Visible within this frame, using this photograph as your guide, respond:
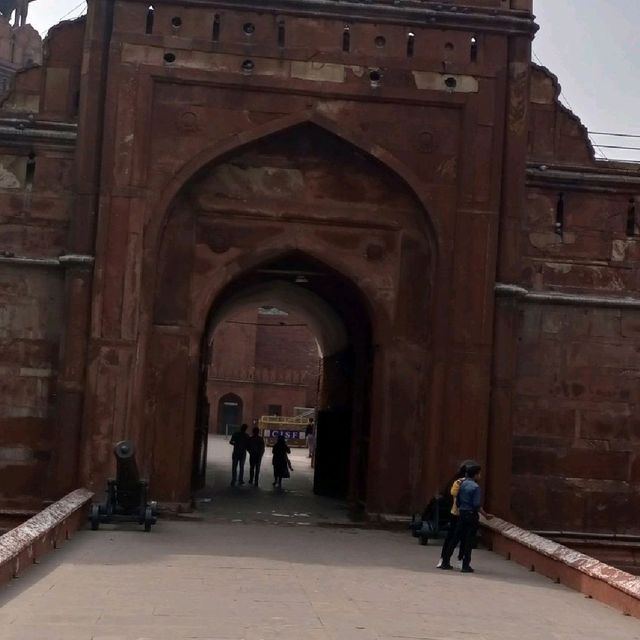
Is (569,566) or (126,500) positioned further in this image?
(126,500)

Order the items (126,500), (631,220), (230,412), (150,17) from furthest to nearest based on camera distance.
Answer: (230,412) < (631,220) < (150,17) < (126,500)

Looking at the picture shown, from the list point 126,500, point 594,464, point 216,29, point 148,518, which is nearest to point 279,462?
point 594,464

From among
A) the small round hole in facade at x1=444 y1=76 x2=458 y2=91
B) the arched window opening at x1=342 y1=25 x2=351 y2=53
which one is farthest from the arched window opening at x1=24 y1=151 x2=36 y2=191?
the small round hole in facade at x1=444 y1=76 x2=458 y2=91

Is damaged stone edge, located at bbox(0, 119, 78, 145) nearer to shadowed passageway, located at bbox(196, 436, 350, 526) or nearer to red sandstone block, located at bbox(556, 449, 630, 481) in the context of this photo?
shadowed passageway, located at bbox(196, 436, 350, 526)

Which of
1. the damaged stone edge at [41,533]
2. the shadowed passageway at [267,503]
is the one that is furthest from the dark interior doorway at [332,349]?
A: the damaged stone edge at [41,533]

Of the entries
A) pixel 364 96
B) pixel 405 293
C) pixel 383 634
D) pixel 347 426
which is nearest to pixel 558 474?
pixel 405 293

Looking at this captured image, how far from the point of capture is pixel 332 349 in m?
20.8

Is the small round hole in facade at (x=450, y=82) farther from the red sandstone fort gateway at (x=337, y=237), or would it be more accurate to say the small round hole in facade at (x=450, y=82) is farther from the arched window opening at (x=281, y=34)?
the arched window opening at (x=281, y=34)

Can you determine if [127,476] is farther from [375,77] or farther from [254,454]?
[254,454]

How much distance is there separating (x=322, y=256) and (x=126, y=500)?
4.03 meters

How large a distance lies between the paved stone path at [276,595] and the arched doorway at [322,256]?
84.2 inches

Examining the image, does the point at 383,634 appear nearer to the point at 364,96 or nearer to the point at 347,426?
the point at 364,96

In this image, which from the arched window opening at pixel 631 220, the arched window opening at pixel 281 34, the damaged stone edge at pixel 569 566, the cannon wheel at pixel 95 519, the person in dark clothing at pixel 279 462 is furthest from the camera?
the person in dark clothing at pixel 279 462

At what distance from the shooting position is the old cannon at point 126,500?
12.5 m
